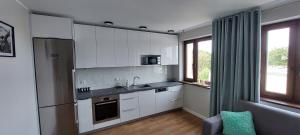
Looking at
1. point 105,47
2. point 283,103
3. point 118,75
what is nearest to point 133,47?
point 105,47

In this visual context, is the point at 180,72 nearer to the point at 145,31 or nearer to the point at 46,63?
the point at 145,31

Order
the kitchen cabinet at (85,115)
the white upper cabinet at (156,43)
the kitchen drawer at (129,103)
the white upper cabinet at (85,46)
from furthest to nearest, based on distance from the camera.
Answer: the white upper cabinet at (156,43) → the kitchen drawer at (129,103) → the white upper cabinet at (85,46) → the kitchen cabinet at (85,115)

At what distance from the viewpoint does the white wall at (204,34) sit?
181 cm

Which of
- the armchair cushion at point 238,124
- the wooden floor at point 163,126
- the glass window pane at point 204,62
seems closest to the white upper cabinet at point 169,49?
the glass window pane at point 204,62

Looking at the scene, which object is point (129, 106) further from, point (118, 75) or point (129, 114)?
point (118, 75)

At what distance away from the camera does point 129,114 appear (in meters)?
3.12

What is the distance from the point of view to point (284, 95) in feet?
6.85

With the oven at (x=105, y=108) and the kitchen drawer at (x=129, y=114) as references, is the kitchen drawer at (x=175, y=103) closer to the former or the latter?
the kitchen drawer at (x=129, y=114)

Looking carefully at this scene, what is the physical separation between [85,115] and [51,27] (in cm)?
166

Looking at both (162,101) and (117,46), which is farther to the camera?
(162,101)

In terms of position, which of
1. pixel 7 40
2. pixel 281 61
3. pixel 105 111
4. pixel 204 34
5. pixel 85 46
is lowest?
Result: pixel 105 111

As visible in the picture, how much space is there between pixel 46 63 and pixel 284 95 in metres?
3.70

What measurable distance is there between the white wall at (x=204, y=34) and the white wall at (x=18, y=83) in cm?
320

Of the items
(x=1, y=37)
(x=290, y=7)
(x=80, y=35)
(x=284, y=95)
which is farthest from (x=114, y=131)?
(x=290, y=7)
